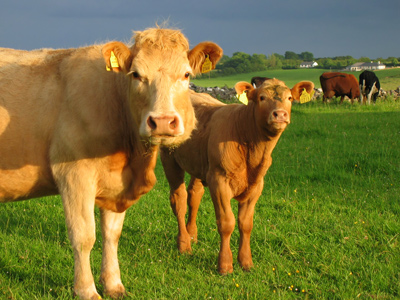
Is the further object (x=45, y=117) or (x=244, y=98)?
(x=244, y=98)

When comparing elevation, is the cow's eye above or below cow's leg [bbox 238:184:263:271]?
above

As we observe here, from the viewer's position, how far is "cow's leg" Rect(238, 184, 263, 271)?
5695 millimetres

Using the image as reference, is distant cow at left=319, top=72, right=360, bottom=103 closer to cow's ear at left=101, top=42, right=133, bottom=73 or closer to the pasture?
the pasture

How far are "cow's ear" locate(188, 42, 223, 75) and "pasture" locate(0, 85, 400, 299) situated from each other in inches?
88.9

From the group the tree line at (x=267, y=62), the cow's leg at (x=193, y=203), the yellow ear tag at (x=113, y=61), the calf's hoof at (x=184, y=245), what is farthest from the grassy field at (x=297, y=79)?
the yellow ear tag at (x=113, y=61)

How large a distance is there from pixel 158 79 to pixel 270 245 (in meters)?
2.99

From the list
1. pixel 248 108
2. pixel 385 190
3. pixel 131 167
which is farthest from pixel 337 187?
pixel 131 167

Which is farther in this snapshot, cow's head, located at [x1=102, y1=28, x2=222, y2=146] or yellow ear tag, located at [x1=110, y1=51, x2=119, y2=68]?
yellow ear tag, located at [x1=110, y1=51, x2=119, y2=68]

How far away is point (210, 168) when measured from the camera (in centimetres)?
596

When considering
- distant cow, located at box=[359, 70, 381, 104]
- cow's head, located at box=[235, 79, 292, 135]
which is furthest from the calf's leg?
distant cow, located at box=[359, 70, 381, 104]

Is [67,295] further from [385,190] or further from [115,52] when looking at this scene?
[385,190]

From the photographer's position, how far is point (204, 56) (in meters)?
4.71

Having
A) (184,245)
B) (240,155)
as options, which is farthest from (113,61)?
(184,245)

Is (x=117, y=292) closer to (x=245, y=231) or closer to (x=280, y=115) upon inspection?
(x=245, y=231)
